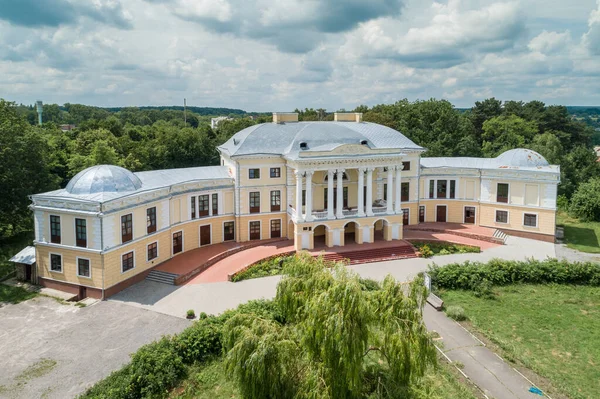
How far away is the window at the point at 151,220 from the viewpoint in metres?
30.2

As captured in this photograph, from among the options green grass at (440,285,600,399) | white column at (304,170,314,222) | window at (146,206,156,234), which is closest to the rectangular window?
window at (146,206,156,234)

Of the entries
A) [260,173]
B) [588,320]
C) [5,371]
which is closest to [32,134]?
[260,173]

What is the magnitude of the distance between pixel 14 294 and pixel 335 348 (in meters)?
23.4

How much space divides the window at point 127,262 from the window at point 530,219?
111ft

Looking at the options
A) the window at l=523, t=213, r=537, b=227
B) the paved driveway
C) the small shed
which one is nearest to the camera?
the paved driveway

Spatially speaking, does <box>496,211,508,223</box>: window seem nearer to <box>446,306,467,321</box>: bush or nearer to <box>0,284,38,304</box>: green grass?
<box>446,306,467,321</box>: bush

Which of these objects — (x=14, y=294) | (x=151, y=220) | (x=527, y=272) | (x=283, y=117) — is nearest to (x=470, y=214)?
(x=527, y=272)

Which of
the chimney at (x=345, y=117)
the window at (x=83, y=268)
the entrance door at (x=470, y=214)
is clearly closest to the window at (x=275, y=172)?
the chimney at (x=345, y=117)

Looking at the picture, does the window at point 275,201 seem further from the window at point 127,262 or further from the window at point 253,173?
the window at point 127,262

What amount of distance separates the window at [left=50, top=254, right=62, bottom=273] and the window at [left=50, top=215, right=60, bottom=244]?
97 centimetres

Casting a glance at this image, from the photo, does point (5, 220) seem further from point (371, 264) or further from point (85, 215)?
point (371, 264)

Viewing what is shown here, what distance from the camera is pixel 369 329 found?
1359 cm

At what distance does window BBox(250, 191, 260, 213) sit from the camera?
122 ft

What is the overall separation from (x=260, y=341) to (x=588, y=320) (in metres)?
21.0
